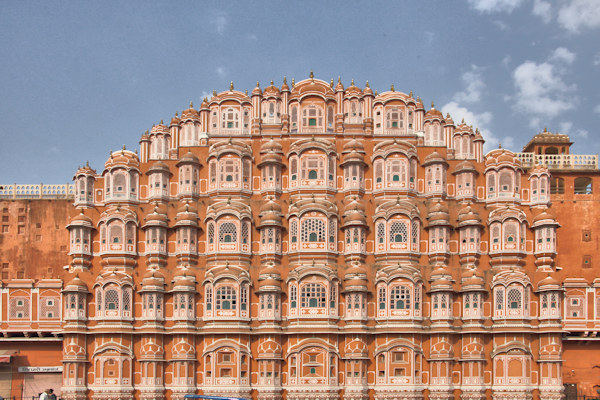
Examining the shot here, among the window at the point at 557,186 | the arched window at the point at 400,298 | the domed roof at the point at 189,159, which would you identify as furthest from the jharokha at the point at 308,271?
the window at the point at 557,186

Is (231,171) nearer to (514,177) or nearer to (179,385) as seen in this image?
(179,385)

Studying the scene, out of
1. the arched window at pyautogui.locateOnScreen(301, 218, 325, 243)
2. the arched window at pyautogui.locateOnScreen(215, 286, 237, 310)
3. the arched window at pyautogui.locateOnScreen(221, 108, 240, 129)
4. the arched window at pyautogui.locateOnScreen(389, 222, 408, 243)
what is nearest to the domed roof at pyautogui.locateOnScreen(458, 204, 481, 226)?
the arched window at pyautogui.locateOnScreen(389, 222, 408, 243)

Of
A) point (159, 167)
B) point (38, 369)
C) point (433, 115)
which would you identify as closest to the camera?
point (159, 167)

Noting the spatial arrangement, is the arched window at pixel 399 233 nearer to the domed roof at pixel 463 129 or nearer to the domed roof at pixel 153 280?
the domed roof at pixel 463 129

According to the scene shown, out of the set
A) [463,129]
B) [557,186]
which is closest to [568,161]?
[557,186]

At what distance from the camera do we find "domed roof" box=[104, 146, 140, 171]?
56.8 metres

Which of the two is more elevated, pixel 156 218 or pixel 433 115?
pixel 433 115

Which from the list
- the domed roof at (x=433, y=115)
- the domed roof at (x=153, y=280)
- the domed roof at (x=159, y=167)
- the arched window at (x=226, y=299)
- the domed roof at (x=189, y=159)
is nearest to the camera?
the arched window at (x=226, y=299)

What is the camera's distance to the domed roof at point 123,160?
5678cm

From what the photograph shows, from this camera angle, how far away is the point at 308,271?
52781mm

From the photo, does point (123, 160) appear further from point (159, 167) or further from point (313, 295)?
point (313, 295)

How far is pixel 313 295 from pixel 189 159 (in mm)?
13631

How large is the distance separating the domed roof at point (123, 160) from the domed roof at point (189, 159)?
3.55 meters

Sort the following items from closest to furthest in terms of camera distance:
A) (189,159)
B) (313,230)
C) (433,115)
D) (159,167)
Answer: (313,230)
(189,159)
(159,167)
(433,115)
